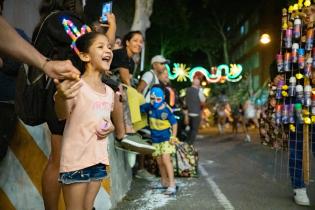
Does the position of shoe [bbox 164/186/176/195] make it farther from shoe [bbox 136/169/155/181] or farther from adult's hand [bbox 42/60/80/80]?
adult's hand [bbox 42/60/80/80]

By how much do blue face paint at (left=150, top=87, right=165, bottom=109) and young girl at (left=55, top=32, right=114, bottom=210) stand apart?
2914 millimetres

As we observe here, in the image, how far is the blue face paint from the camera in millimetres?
5953

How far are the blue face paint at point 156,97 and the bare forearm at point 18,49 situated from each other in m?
4.04

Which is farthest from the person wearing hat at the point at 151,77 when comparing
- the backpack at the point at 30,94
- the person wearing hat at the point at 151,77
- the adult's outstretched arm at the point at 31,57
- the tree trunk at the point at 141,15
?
the tree trunk at the point at 141,15

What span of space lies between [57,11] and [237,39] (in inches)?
2730

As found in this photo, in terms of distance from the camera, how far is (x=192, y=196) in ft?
18.4

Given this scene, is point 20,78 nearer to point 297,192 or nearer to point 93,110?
point 93,110

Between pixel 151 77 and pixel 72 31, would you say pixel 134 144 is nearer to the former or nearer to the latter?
pixel 72 31

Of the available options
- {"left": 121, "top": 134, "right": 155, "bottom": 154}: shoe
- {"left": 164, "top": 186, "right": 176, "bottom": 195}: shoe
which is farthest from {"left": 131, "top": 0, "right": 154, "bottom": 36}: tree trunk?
{"left": 121, "top": 134, "right": 155, "bottom": 154}: shoe

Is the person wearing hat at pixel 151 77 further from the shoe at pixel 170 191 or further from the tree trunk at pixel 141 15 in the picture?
the tree trunk at pixel 141 15

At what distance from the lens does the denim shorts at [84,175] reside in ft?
9.35

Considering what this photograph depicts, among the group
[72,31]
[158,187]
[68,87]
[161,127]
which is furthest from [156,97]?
[68,87]

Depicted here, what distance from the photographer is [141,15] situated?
36.9 feet

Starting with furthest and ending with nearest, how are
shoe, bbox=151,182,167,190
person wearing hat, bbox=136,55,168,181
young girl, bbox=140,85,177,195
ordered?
person wearing hat, bbox=136,55,168,181 < shoe, bbox=151,182,167,190 < young girl, bbox=140,85,177,195
